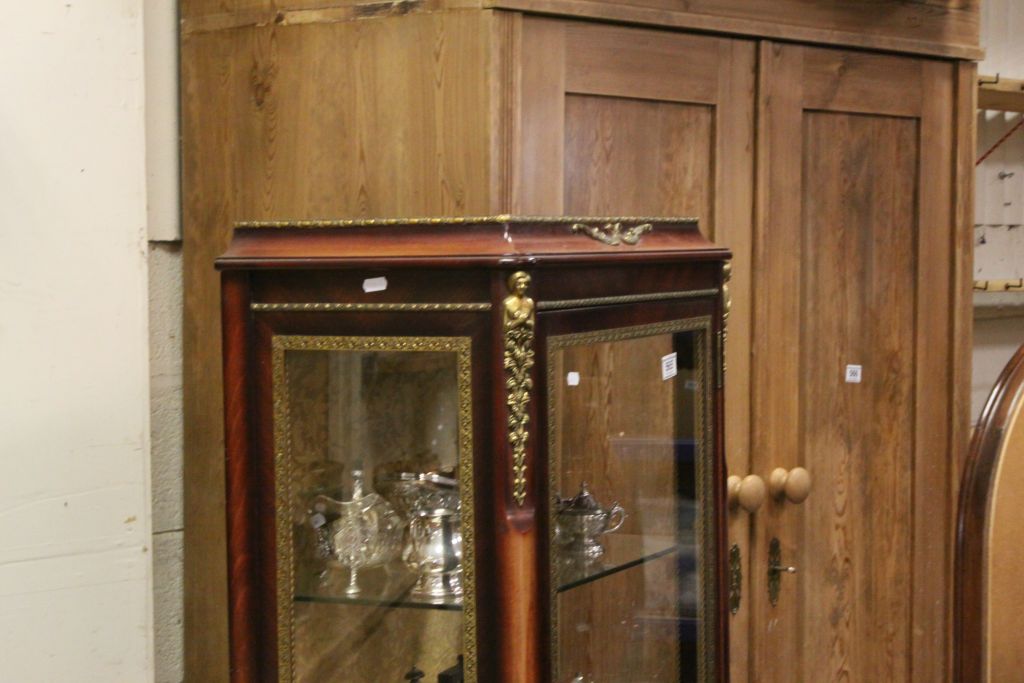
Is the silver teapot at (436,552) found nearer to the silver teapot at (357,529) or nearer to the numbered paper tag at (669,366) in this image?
the silver teapot at (357,529)

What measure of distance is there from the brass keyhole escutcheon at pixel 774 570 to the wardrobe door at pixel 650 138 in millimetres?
61

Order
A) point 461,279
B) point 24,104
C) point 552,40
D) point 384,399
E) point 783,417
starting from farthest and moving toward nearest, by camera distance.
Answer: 1. point 783,417
2. point 552,40
3. point 24,104
4. point 384,399
5. point 461,279

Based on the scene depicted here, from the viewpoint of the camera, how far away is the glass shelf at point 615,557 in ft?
4.95

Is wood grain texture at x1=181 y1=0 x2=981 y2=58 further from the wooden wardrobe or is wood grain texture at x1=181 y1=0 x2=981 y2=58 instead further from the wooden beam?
the wooden beam

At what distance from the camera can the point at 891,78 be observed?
7.59ft

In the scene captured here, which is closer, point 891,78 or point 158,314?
point 158,314

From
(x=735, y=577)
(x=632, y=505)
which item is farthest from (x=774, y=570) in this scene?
(x=632, y=505)

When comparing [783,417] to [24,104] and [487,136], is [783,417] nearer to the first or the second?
[487,136]

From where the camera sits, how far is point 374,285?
56.8 inches

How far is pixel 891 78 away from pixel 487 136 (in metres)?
0.95

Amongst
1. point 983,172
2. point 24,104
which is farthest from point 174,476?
point 983,172

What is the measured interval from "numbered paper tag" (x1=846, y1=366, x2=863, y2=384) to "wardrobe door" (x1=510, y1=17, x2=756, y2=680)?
0.26 m

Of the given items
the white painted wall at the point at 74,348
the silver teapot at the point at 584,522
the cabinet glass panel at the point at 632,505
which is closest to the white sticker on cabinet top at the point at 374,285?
the cabinet glass panel at the point at 632,505

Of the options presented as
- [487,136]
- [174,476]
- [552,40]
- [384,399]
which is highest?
[552,40]
